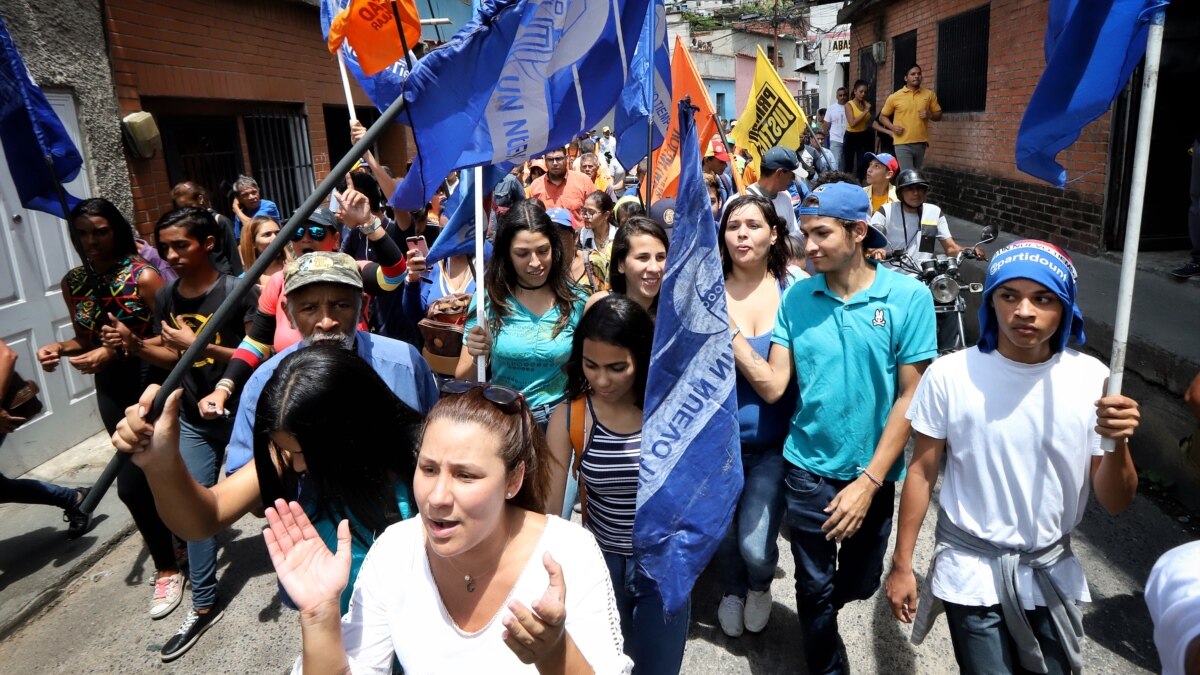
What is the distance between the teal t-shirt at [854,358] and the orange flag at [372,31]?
284cm

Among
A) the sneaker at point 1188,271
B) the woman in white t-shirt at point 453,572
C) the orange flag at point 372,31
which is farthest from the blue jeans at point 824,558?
the sneaker at point 1188,271

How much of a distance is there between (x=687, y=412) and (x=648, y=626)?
0.73m

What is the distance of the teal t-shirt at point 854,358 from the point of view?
2621mm

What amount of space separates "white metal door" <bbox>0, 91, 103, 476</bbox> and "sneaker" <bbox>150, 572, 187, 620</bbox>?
2.10 meters

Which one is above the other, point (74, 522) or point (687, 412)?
point (687, 412)

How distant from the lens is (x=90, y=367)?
348 centimetres

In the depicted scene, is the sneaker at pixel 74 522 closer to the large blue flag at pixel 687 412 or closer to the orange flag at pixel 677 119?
the large blue flag at pixel 687 412

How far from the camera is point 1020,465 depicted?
2172mm

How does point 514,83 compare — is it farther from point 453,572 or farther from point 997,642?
point 997,642

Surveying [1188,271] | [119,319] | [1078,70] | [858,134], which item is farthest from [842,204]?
[858,134]

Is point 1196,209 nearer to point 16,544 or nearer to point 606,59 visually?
point 606,59

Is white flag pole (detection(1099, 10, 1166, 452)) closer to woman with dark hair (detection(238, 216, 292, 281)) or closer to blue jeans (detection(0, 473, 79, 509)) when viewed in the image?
woman with dark hair (detection(238, 216, 292, 281))

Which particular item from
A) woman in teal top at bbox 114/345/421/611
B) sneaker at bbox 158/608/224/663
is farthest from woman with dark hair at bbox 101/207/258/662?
woman in teal top at bbox 114/345/421/611

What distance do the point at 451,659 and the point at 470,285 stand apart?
2.67 metres
